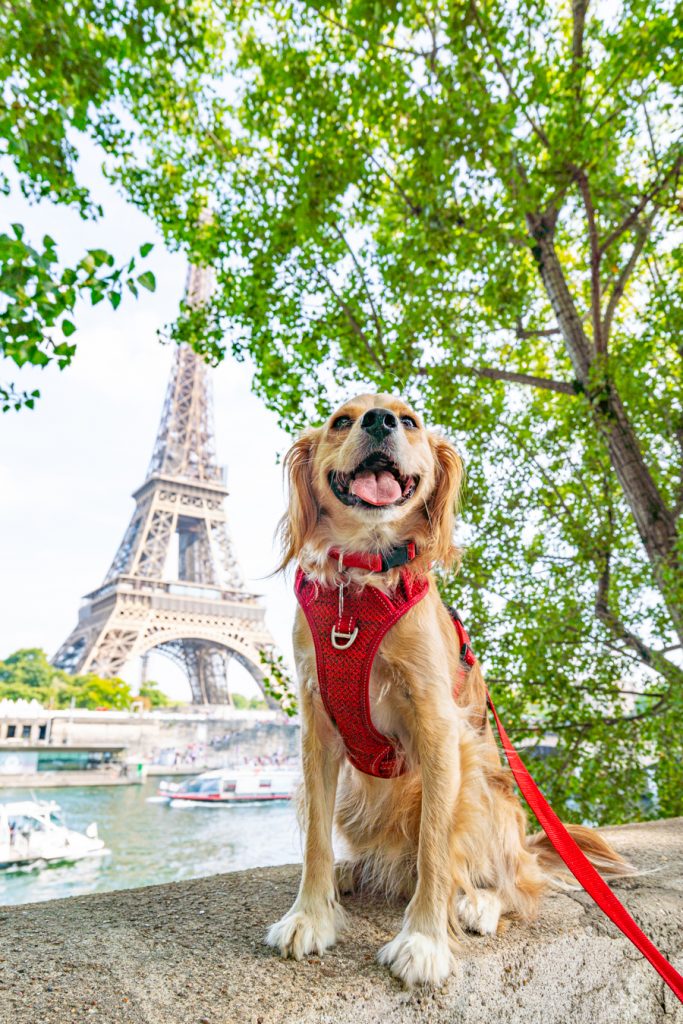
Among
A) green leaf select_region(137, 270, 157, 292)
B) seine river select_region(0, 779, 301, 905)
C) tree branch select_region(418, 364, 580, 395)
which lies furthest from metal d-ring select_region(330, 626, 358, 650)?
seine river select_region(0, 779, 301, 905)

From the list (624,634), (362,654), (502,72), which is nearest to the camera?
(362,654)

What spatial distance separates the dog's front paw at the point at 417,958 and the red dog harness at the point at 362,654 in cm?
39

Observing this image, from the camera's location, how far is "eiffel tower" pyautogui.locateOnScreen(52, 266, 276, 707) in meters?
33.5

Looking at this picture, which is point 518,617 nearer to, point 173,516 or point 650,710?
point 650,710

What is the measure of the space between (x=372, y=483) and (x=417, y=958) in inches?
44.2

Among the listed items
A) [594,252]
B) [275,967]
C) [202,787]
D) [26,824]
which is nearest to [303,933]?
[275,967]

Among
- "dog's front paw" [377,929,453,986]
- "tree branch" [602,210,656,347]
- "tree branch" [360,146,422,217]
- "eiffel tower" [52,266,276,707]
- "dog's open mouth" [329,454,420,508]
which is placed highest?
"eiffel tower" [52,266,276,707]

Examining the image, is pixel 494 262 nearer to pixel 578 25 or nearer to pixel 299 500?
pixel 578 25

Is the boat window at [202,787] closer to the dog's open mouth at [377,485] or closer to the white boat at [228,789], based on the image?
the white boat at [228,789]

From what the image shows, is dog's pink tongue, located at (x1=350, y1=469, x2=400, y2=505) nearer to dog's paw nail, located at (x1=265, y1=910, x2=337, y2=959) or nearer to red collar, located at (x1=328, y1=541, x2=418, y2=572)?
red collar, located at (x1=328, y1=541, x2=418, y2=572)

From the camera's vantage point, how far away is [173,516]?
3828 centimetres

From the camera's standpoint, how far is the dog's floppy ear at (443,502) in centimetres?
194

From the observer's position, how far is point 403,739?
1834 millimetres

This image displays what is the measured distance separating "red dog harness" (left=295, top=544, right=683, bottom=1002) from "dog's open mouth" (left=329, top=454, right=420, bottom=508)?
158 mm
